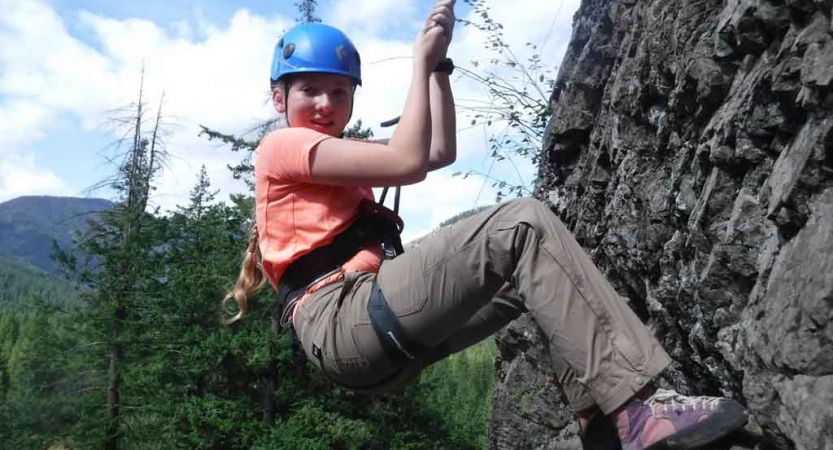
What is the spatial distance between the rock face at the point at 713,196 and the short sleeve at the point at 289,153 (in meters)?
1.86

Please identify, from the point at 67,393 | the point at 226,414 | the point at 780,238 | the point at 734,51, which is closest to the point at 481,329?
the point at 780,238

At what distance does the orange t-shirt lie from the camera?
3.27 meters

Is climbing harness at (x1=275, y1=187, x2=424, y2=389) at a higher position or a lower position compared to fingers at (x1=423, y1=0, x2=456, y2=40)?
lower

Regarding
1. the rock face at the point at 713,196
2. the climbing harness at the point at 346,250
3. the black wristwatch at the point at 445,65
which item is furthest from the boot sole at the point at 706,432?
the black wristwatch at the point at 445,65

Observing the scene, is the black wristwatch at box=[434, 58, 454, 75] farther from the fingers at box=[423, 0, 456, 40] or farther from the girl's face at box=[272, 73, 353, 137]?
the girl's face at box=[272, 73, 353, 137]

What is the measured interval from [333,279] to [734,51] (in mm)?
2334

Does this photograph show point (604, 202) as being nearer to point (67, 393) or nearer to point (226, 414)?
point (226, 414)

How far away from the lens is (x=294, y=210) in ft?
10.8

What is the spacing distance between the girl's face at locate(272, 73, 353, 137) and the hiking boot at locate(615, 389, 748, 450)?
201cm

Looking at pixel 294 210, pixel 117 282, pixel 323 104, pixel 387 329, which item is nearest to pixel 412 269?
pixel 387 329

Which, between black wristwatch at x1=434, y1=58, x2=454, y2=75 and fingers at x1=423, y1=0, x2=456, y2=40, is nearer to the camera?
fingers at x1=423, y1=0, x2=456, y2=40

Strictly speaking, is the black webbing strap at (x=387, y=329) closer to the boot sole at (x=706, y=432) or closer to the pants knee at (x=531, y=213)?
the pants knee at (x=531, y=213)

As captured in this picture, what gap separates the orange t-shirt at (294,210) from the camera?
3.27 m

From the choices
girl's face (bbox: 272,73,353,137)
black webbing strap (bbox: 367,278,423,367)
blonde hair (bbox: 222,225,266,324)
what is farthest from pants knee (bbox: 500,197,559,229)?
blonde hair (bbox: 222,225,266,324)
